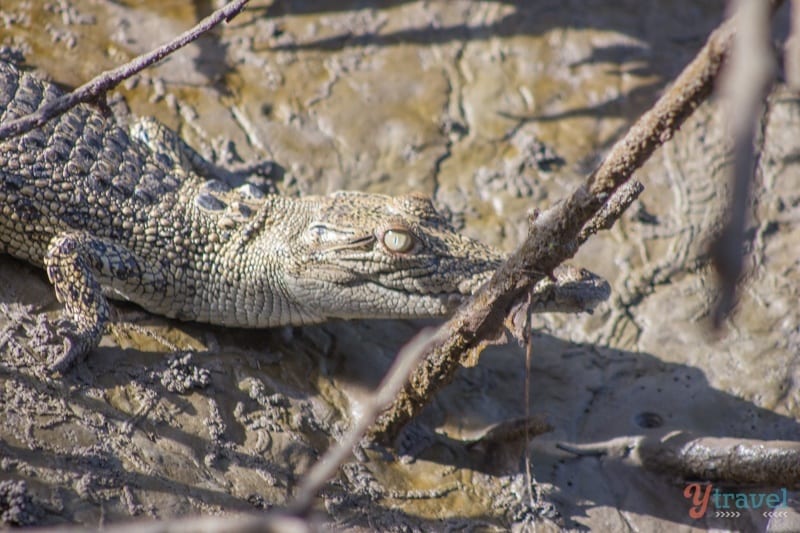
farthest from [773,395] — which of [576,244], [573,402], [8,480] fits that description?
[8,480]

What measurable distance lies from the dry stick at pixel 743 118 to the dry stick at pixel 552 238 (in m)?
0.84

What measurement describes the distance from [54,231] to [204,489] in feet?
5.32

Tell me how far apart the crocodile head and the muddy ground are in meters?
0.47

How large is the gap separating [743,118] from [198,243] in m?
3.34

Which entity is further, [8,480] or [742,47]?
[8,480]

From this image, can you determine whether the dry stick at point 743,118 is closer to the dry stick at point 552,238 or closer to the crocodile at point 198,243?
the dry stick at point 552,238

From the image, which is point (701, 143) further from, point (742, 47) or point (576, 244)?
point (742, 47)

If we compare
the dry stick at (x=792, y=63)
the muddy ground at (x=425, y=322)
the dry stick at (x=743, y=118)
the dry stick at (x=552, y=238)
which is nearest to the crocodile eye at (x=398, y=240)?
the dry stick at (x=552, y=238)

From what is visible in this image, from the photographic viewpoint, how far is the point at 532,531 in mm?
4145

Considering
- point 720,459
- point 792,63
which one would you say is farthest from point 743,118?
point 792,63

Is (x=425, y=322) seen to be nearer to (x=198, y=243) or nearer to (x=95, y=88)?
(x=198, y=243)

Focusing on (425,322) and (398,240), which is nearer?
(398,240)

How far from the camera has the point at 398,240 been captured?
14.3ft

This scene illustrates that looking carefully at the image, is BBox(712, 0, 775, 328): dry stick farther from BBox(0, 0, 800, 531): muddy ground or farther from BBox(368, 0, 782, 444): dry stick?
BBox(0, 0, 800, 531): muddy ground
